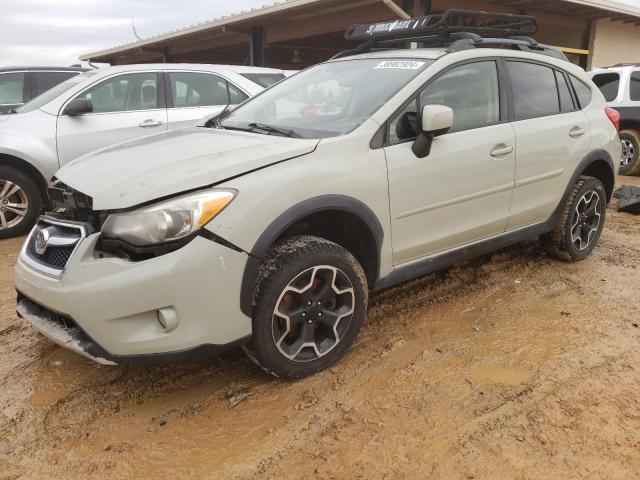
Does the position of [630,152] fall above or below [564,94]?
below

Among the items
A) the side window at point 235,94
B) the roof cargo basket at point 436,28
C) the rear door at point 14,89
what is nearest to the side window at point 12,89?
the rear door at point 14,89

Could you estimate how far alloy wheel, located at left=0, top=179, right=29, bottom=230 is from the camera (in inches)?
212

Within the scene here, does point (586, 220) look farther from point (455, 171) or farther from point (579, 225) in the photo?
point (455, 171)

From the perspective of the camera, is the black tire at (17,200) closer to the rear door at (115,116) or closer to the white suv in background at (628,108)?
the rear door at (115,116)

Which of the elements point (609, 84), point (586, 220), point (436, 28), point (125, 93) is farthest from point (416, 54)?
point (609, 84)

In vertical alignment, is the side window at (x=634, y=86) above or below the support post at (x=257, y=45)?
below

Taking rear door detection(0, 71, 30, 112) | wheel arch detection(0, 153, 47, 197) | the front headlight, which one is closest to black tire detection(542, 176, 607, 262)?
the front headlight

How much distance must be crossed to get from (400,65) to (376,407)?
6.80 ft

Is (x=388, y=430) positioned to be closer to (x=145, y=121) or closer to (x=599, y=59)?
(x=145, y=121)

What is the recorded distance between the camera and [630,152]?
9094 mm

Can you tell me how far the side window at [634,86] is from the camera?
9039 millimetres

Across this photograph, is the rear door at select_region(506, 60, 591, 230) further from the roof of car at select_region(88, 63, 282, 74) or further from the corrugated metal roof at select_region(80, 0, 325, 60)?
the corrugated metal roof at select_region(80, 0, 325, 60)

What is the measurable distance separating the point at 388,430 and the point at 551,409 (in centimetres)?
80

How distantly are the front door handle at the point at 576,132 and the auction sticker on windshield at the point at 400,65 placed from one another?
1.52m
